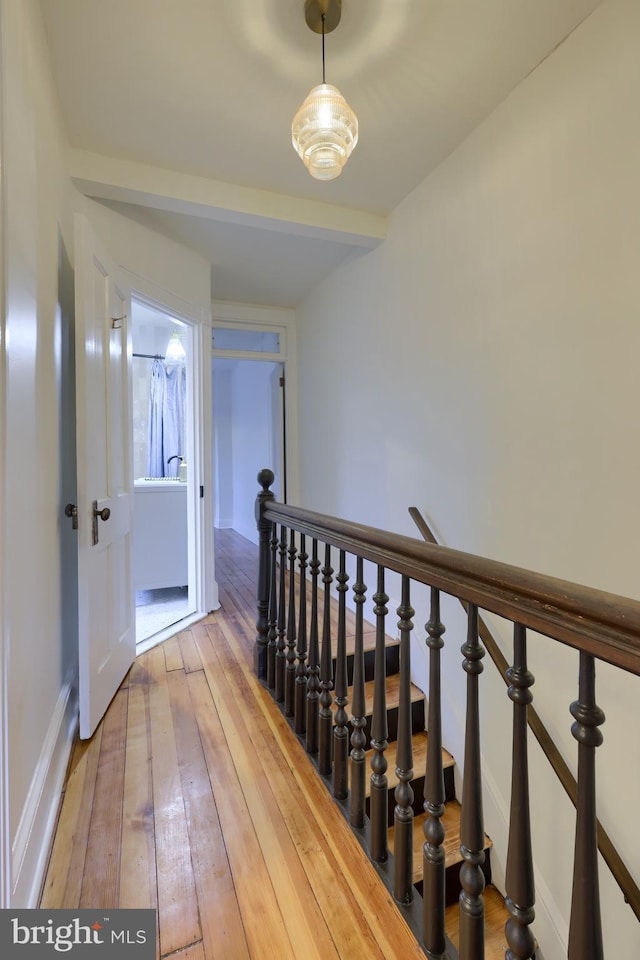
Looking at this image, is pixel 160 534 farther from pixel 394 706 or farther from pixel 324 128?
pixel 324 128

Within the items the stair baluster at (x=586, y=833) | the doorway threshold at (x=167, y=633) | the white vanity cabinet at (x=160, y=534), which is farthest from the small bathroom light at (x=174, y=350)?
the stair baluster at (x=586, y=833)

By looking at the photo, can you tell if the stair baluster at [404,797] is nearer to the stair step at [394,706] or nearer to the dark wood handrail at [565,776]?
the dark wood handrail at [565,776]

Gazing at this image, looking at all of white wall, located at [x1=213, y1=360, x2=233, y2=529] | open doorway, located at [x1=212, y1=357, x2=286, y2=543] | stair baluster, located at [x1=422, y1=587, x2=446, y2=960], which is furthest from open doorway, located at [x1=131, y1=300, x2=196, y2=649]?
white wall, located at [x1=213, y1=360, x2=233, y2=529]

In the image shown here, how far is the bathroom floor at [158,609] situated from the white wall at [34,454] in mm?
995

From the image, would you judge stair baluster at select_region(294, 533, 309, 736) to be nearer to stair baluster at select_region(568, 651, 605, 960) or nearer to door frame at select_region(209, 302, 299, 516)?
stair baluster at select_region(568, 651, 605, 960)

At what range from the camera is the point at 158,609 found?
3.48m

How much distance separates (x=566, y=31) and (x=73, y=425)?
2.46 meters

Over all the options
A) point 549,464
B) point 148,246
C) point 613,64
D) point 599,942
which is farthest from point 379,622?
point 148,246

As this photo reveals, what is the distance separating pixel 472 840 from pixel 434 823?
151 mm

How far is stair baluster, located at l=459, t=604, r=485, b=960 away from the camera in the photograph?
0.83 m

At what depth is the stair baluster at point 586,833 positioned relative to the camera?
0.61m

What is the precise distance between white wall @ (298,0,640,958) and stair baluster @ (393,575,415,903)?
0.80m

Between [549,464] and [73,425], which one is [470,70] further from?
[73,425]

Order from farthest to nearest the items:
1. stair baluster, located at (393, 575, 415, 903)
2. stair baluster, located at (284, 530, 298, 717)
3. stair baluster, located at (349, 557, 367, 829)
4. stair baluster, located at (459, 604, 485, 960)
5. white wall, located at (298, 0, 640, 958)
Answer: stair baluster, located at (284, 530, 298, 717)
white wall, located at (298, 0, 640, 958)
stair baluster, located at (349, 557, 367, 829)
stair baluster, located at (393, 575, 415, 903)
stair baluster, located at (459, 604, 485, 960)
